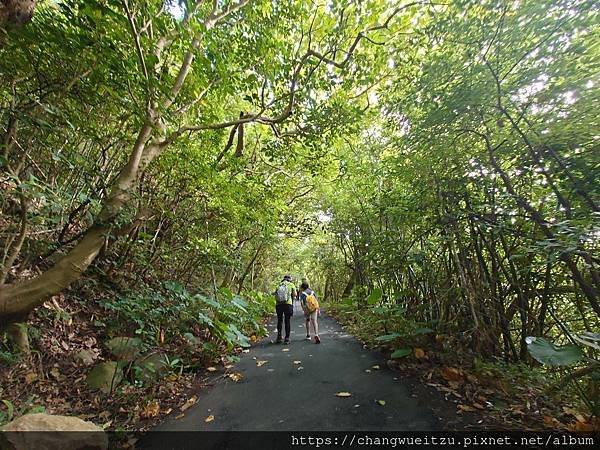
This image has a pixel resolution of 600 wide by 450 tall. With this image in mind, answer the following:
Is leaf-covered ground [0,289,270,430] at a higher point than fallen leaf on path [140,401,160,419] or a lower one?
higher

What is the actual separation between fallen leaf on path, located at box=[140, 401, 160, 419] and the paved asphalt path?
0.28 meters

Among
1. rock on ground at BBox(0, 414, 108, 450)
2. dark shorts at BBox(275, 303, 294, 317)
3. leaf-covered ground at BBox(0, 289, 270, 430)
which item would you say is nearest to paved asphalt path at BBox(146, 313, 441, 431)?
leaf-covered ground at BBox(0, 289, 270, 430)

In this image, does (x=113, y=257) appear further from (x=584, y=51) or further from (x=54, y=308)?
(x=584, y=51)

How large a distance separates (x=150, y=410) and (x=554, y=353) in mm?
4676

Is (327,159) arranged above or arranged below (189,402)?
above

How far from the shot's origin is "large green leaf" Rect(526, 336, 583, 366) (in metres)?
2.29

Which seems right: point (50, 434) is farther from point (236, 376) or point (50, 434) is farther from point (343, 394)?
point (343, 394)

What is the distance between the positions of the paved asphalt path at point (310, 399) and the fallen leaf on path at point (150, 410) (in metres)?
0.28

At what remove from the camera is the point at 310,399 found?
348cm

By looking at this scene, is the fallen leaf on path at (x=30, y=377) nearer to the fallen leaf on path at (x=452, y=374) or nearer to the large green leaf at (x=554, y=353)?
the fallen leaf on path at (x=452, y=374)

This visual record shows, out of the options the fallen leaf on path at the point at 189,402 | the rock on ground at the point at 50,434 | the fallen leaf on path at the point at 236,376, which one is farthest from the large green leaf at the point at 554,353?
the rock on ground at the point at 50,434

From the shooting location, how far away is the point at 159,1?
3623 millimetres

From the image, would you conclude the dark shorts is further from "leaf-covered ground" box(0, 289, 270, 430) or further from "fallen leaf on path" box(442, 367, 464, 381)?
"fallen leaf on path" box(442, 367, 464, 381)

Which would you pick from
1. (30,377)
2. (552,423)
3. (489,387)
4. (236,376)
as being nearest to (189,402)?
(236,376)
